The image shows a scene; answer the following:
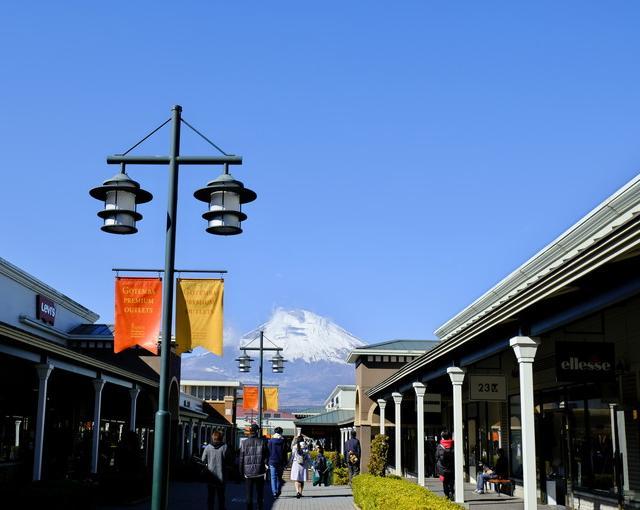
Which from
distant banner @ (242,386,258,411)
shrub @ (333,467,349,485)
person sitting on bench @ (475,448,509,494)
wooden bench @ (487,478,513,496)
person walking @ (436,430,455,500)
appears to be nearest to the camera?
person walking @ (436,430,455,500)

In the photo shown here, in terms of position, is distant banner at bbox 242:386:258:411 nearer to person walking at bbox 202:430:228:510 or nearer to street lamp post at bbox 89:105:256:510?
person walking at bbox 202:430:228:510

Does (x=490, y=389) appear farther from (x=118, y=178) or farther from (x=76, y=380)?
(x=76, y=380)

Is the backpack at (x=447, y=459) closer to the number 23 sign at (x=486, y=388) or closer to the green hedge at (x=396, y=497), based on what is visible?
the number 23 sign at (x=486, y=388)

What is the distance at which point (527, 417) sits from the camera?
11703 mm

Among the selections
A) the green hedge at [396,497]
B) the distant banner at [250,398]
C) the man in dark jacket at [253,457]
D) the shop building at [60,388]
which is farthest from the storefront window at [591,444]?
the distant banner at [250,398]

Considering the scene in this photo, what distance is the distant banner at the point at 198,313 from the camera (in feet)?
37.8

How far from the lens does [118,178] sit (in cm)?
979

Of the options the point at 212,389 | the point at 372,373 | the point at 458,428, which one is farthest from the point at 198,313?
the point at 212,389

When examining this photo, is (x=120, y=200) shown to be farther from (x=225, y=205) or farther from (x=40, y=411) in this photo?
(x=40, y=411)

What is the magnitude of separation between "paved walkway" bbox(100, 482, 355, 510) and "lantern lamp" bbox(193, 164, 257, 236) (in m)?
11.7

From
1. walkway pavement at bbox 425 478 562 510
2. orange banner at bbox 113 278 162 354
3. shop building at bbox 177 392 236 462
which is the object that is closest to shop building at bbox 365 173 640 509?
walkway pavement at bbox 425 478 562 510

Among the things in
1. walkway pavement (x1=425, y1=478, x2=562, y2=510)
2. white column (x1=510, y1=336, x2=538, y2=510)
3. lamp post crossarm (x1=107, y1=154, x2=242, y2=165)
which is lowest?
walkway pavement (x1=425, y1=478, x2=562, y2=510)

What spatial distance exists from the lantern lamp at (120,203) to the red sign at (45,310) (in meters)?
27.0

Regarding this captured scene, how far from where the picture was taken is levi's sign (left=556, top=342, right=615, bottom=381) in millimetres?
12406
